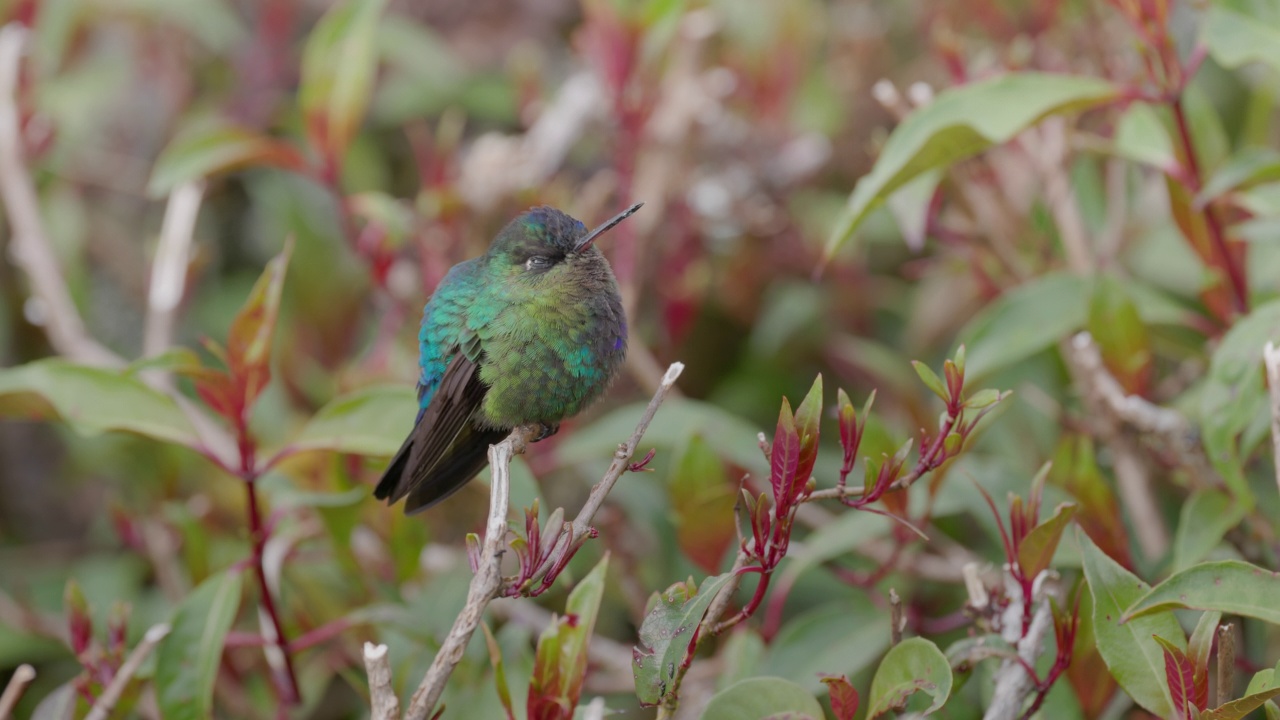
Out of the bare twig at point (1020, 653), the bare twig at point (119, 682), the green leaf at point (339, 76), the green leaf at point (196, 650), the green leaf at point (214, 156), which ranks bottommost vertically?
the bare twig at point (1020, 653)

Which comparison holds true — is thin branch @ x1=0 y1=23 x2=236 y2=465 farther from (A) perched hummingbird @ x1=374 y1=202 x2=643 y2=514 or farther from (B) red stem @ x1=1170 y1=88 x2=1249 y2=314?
(B) red stem @ x1=1170 y1=88 x2=1249 y2=314

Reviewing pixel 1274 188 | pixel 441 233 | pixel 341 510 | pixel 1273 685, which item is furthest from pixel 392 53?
pixel 1273 685

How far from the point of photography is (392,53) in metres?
3.73

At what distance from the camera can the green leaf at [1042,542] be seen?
5.28 ft

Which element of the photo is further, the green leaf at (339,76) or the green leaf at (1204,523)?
the green leaf at (339,76)

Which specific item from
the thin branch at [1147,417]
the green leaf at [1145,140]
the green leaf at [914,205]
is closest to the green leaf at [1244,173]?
the green leaf at [1145,140]

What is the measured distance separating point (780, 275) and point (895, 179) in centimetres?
158

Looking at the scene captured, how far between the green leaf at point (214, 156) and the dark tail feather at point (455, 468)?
1.20m

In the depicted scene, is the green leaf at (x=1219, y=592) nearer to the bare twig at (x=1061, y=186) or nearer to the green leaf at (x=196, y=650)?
the bare twig at (x=1061, y=186)

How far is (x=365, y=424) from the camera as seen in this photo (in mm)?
2061

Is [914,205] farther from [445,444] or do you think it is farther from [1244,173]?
[445,444]

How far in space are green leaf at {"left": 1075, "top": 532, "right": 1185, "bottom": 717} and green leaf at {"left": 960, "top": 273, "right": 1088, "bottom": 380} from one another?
705mm

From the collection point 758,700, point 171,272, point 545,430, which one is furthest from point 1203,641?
point 171,272

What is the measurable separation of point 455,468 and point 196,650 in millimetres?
581
